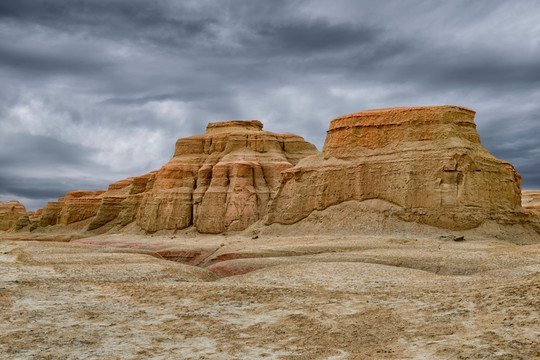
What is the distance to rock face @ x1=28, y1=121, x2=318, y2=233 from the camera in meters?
51.5

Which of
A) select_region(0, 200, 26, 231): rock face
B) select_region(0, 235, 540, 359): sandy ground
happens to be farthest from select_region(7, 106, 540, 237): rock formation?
select_region(0, 200, 26, 231): rock face

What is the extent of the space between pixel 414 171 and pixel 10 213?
302 ft

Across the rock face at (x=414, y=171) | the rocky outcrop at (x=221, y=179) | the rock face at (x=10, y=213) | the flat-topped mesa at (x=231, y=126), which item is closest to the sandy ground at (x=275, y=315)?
the rock face at (x=414, y=171)

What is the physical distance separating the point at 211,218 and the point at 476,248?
1296 inches

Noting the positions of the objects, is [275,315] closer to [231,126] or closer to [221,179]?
[221,179]

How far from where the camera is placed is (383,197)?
35531 mm

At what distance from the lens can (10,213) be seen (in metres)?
95.4

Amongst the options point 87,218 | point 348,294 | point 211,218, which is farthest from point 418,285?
point 87,218

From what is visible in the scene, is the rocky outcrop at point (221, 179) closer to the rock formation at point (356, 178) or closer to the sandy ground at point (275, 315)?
the rock formation at point (356, 178)

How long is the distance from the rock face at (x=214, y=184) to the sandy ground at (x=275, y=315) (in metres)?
33.0

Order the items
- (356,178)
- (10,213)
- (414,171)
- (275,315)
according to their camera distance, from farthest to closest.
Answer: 1. (10,213)
2. (356,178)
3. (414,171)
4. (275,315)

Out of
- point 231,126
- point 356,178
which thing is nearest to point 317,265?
point 356,178

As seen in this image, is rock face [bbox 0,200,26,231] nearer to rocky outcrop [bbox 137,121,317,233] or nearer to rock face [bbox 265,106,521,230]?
rocky outcrop [bbox 137,121,317,233]

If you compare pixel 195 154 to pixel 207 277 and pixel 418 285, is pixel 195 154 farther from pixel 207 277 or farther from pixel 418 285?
pixel 418 285
